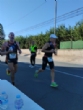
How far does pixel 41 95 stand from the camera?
497cm

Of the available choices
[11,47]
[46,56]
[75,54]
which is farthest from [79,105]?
[75,54]

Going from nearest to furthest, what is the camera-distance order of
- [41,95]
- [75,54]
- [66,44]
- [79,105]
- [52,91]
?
[79,105] < [41,95] < [52,91] < [75,54] < [66,44]

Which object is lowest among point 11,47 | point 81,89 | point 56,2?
point 81,89

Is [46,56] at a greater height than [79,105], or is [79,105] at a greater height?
[46,56]

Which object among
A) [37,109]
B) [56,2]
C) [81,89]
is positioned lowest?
[81,89]

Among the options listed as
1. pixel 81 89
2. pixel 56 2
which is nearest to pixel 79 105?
pixel 81 89

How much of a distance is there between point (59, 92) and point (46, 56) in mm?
1407

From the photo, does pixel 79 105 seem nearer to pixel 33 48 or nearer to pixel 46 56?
pixel 46 56

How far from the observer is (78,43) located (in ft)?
74.5

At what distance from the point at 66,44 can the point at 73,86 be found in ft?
63.5

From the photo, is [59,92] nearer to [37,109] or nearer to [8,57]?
[8,57]

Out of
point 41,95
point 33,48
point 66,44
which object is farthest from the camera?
point 66,44

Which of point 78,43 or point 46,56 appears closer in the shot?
point 46,56

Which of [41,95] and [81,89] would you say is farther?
[81,89]
